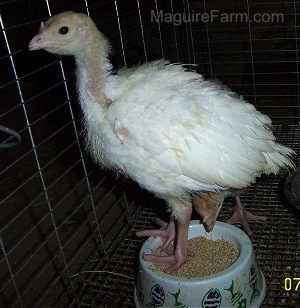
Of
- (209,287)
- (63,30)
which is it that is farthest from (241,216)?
(63,30)

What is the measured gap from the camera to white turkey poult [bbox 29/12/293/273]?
59.6 inches

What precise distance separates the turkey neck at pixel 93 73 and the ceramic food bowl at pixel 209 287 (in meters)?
0.66

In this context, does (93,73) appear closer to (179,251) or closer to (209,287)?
(179,251)

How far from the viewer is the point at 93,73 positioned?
1636mm

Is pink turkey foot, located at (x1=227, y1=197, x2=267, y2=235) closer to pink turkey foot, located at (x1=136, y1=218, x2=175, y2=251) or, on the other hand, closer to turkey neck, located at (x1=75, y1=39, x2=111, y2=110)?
pink turkey foot, located at (x1=136, y1=218, x2=175, y2=251)

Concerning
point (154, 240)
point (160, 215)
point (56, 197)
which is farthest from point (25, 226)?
point (154, 240)

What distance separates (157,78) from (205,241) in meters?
0.74

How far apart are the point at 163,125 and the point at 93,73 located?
0.36 m

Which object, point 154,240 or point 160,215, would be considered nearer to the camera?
point 154,240

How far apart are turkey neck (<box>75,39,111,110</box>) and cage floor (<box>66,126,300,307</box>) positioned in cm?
79

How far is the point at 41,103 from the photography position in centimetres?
497

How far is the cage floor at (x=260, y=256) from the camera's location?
5.80ft

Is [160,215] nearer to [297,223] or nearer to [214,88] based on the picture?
[297,223]

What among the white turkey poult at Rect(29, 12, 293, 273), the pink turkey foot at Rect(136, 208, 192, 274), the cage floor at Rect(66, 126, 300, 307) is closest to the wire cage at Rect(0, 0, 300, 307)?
the cage floor at Rect(66, 126, 300, 307)
